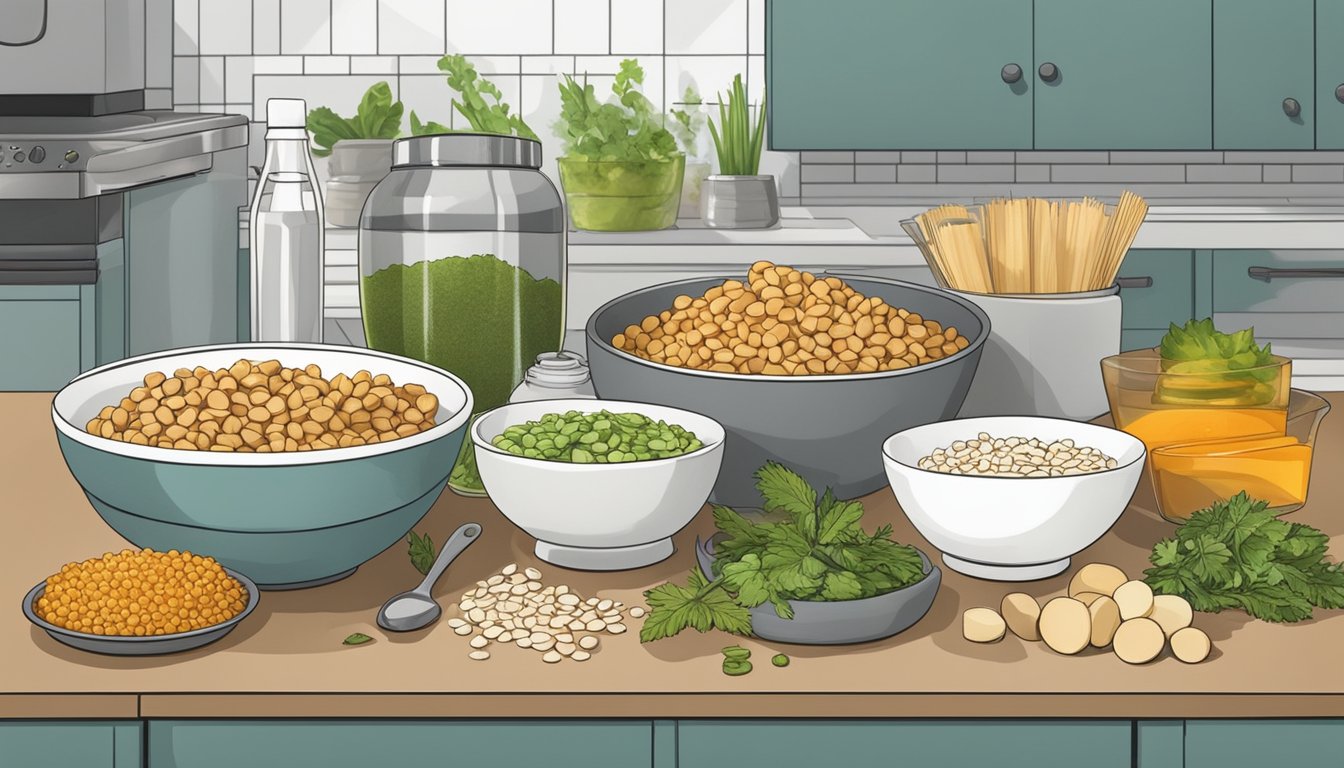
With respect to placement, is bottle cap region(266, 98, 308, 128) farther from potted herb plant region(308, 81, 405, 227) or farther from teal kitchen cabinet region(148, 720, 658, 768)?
potted herb plant region(308, 81, 405, 227)

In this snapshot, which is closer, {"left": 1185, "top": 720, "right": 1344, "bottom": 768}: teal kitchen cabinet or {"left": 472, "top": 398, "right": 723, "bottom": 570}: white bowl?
{"left": 1185, "top": 720, "right": 1344, "bottom": 768}: teal kitchen cabinet

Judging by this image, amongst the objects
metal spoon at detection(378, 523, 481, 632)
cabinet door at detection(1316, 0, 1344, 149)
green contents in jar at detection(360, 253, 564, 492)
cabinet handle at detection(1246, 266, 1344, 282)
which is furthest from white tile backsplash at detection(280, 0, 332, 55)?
metal spoon at detection(378, 523, 481, 632)

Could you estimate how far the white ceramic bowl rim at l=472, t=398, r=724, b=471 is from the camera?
104 centimetres

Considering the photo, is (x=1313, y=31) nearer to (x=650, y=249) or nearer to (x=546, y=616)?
(x=650, y=249)

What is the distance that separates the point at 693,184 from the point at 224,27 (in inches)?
53.9

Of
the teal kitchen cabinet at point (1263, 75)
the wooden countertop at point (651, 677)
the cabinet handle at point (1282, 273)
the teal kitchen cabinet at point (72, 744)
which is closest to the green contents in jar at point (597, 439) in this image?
the wooden countertop at point (651, 677)

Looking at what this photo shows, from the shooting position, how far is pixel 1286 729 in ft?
2.88

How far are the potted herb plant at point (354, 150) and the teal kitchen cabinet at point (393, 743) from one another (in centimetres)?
248

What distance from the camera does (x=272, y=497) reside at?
988 mm

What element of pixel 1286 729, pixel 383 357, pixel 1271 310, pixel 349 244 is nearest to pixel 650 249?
pixel 349 244

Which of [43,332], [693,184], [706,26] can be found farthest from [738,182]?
[43,332]

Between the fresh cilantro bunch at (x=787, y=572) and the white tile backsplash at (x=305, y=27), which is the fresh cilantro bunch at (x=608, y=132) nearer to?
the white tile backsplash at (x=305, y=27)

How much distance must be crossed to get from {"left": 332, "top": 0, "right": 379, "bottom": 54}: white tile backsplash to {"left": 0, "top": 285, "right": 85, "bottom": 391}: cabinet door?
1.29 m

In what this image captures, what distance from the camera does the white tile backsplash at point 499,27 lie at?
12.6ft
